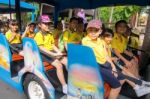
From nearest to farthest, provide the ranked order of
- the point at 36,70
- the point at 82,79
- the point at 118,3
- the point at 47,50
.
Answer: the point at 82,79 < the point at 36,70 < the point at 47,50 < the point at 118,3

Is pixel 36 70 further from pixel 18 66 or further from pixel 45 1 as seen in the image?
pixel 45 1

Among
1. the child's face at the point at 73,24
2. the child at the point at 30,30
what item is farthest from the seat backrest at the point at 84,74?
the child at the point at 30,30

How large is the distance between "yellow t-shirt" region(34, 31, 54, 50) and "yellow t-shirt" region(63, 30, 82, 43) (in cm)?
34

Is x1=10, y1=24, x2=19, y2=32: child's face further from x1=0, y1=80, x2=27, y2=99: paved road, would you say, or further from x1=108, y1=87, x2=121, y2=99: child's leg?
x1=108, y1=87, x2=121, y2=99: child's leg

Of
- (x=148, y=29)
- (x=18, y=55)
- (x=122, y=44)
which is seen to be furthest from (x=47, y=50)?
(x=148, y=29)

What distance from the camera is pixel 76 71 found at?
3.28 m

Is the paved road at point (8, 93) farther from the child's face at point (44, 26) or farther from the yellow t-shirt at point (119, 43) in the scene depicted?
the yellow t-shirt at point (119, 43)

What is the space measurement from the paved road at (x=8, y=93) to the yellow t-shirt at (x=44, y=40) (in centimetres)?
103

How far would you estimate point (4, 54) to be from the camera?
4.79 meters

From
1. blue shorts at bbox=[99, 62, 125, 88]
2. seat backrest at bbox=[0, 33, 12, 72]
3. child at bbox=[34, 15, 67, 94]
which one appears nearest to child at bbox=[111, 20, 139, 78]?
child at bbox=[34, 15, 67, 94]

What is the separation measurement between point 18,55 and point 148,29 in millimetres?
2633

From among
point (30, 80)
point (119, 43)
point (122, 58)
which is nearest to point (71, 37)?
point (119, 43)

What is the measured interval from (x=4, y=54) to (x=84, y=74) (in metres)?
2.12

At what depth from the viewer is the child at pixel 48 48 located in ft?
13.0
